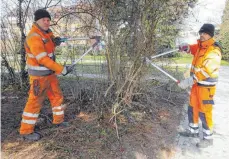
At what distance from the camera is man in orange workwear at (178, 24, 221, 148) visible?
14.2 ft

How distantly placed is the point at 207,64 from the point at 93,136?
2188mm

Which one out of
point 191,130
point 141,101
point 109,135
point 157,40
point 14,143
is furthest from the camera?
point 141,101

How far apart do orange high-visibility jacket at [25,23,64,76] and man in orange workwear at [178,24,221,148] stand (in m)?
2.22

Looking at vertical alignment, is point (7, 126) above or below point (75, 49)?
below

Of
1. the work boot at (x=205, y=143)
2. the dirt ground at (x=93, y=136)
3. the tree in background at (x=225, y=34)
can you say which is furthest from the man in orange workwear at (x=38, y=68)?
the tree in background at (x=225, y=34)

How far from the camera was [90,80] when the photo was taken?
220 inches

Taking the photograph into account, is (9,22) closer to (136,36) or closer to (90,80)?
(90,80)

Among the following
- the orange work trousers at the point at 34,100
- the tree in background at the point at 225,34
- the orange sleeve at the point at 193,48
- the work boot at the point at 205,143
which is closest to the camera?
the orange work trousers at the point at 34,100

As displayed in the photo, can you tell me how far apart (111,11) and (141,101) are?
82.1 inches

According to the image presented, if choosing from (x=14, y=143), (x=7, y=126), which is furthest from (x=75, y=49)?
(x=14, y=143)

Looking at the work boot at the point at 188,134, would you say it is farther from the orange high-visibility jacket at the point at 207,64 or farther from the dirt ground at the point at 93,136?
the orange high-visibility jacket at the point at 207,64

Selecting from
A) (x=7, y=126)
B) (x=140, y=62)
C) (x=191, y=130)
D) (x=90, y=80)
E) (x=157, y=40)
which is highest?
(x=157, y=40)

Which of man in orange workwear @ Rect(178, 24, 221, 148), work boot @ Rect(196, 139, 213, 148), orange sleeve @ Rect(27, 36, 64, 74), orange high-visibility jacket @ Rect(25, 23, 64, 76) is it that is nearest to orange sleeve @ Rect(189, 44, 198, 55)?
man in orange workwear @ Rect(178, 24, 221, 148)

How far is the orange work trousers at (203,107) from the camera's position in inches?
174
